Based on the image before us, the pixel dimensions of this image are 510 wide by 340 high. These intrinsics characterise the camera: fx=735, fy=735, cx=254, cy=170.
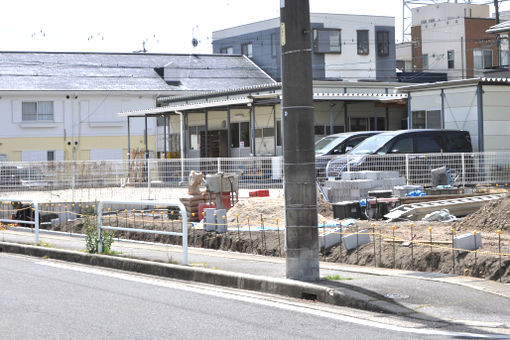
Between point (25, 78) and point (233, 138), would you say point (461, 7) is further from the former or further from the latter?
point (25, 78)

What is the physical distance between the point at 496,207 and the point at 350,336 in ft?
23.6

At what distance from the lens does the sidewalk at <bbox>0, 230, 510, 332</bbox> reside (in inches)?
325

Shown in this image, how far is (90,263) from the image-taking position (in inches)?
528

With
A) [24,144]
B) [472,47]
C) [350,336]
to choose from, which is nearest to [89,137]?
[24,144]

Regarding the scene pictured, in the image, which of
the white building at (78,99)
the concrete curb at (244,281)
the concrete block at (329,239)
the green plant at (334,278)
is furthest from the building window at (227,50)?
the green plant at (334,278)

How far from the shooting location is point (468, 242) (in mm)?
10805

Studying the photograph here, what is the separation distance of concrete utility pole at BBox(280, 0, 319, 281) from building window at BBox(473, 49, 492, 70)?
48752mm

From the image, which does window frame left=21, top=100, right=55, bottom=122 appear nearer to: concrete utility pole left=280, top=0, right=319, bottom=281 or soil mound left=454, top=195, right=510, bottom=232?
soil mound left=454, top=195, right=510, bottom=232

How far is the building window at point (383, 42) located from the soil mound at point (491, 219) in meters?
42.1

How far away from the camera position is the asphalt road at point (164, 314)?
7527mm

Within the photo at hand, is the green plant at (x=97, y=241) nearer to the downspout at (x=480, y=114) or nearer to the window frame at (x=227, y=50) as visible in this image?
the downspout at (x=480, y=114)

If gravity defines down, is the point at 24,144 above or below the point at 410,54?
below

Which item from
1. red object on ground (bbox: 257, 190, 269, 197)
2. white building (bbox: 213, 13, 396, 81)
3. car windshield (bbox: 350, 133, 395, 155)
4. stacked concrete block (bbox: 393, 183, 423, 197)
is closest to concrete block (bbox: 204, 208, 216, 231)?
stacked concrete block (bbox: 393, 183, 423, 197)

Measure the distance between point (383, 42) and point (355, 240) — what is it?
43.9m
